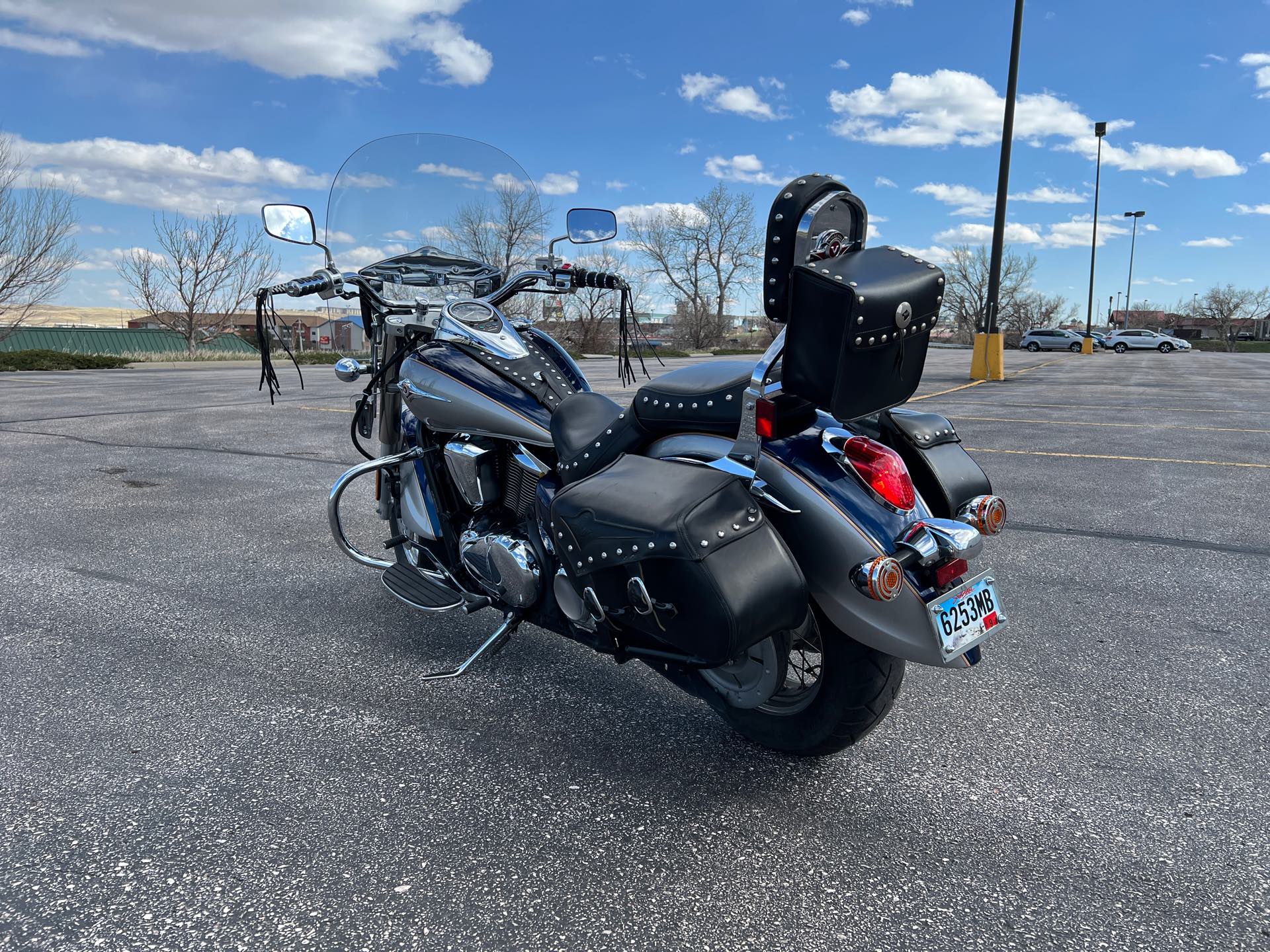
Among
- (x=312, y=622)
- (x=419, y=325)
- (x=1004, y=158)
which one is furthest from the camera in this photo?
(x=1004, y=158)

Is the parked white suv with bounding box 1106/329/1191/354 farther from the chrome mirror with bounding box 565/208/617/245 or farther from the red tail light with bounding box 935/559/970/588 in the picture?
the red tail light with bounding box 935/559/970/588

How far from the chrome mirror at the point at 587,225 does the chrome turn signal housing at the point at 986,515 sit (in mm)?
1969

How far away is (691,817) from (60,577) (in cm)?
359

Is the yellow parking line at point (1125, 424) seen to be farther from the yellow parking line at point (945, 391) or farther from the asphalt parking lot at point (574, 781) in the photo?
the asphalt parking lot at point (574, 781)

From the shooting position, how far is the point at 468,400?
2963 millimetres

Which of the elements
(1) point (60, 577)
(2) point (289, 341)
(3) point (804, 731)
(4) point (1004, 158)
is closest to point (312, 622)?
(2) point (289, 341)

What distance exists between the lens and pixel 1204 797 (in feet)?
7.56

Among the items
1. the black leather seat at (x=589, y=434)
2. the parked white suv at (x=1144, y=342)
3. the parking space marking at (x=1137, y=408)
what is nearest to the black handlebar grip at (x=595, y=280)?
the black leather seat at (x=589, y=434)

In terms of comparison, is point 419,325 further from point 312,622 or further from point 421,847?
point 421,847

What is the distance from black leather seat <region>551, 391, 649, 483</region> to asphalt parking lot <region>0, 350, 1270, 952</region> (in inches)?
33.9

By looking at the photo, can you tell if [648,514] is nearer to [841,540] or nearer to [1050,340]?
[841,540]

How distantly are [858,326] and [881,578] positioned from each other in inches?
22.1

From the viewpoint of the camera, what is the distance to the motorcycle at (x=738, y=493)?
1914 millimetres

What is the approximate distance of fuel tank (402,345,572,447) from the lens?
289 cm
